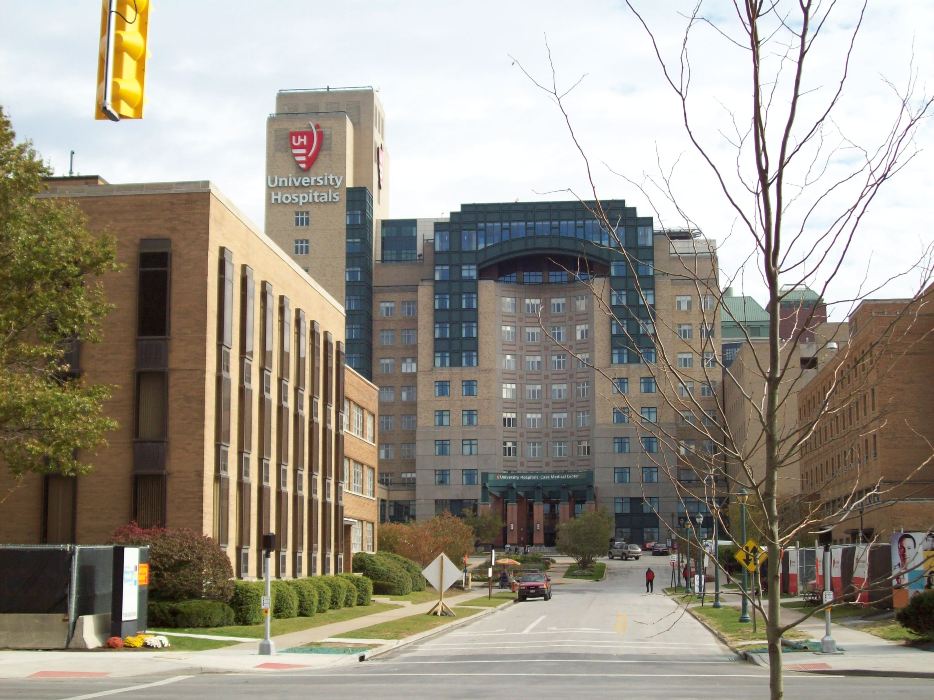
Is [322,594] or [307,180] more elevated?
[307,180]

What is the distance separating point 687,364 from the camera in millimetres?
121625

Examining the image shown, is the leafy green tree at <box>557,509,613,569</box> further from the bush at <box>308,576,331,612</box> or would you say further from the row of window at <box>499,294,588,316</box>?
the bush at <box>308,576,331,612</box>

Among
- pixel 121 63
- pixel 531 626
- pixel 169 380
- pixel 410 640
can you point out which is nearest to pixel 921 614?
pixel 410 640

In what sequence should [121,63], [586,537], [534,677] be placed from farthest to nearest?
[586,537] < [534,677] < [121,63]

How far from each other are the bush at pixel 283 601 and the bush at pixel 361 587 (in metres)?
10.0

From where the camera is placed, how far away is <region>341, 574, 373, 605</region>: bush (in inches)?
2040

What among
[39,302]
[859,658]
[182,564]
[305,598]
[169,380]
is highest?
[39,302]

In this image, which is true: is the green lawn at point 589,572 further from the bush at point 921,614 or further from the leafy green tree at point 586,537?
the bush at point 921,614

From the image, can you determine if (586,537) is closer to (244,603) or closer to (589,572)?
(589,572)

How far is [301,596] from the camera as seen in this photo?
42.6m

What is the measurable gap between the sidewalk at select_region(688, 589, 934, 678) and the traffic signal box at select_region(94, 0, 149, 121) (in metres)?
18.0

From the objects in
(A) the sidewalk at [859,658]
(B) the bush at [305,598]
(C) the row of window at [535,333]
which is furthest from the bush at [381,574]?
(C) the row of window at [535,333]

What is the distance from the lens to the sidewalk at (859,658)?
23688 mm

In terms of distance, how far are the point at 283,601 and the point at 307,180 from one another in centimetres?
10009
